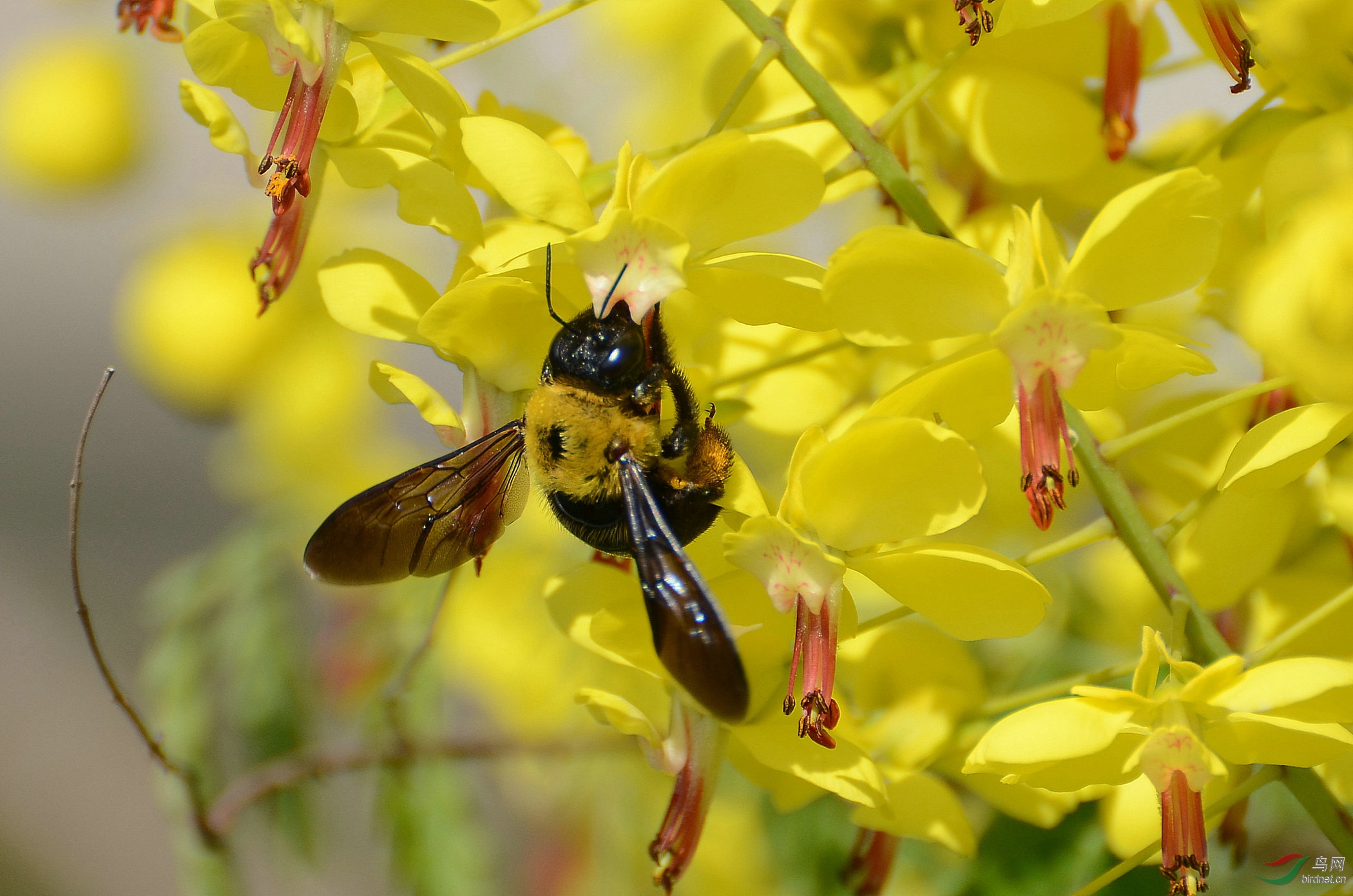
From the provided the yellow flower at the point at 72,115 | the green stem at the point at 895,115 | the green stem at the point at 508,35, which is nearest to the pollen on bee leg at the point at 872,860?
the green stem at the point at 895,115

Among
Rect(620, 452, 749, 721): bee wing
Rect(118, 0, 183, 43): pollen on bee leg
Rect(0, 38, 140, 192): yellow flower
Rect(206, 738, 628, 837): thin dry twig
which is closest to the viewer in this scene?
Rect(620, 452, 749, 721): bee wing

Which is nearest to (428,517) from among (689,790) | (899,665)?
(689,790)

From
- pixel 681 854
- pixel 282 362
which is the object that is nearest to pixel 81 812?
pixel 282 362

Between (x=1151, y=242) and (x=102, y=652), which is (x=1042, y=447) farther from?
(x=102, y=652)

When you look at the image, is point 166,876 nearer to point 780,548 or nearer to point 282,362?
point 282,362

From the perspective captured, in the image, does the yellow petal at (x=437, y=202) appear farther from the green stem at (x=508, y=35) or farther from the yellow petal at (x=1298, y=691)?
the yellow petal at (x=1298, y=691)

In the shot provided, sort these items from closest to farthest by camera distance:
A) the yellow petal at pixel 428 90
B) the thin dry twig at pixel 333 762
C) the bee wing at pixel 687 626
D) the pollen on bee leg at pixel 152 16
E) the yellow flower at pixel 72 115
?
1. the bee wing at pixel 687 626
2. the yellow petal at pixel 428 90
3. the pollen on bee leg at pixel 152 16
4. the thin dry twig at pixel 333 762
5. the yellow flower at pixel 72 115

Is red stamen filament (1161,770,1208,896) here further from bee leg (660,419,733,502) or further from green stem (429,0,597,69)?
green stem (429,0,597,69)

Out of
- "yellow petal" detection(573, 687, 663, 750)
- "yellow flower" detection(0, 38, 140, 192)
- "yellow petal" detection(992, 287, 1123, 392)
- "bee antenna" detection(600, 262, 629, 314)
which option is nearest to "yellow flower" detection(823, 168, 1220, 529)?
"yellow petal" detection(992, 287, 1123, 392)
